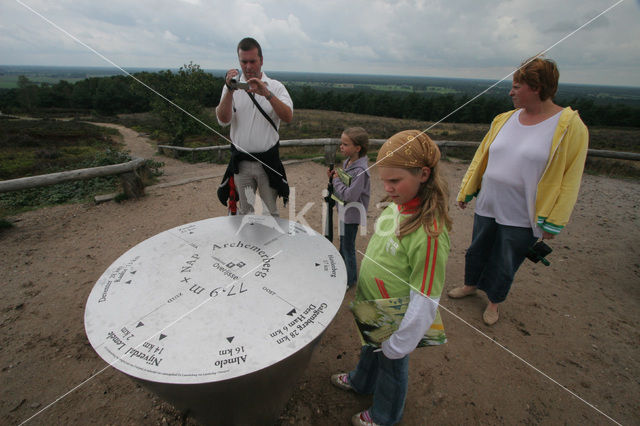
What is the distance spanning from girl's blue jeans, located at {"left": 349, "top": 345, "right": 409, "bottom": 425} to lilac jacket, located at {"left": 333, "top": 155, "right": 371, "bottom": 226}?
1190 millimetres

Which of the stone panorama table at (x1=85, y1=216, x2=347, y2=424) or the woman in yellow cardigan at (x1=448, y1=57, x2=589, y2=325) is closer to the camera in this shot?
the stone panorama table at (x1=85, y1=216, x2=347, y2=424)

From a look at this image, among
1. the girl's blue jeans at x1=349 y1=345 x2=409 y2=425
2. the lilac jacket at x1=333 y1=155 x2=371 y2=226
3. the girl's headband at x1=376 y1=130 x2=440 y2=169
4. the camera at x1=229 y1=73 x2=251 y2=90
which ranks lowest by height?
the girl's blue jeans at x1=349 y1=345 x2=409 y2=425

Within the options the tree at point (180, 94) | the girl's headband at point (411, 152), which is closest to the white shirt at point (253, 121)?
the girl's headband at point (411, 152)

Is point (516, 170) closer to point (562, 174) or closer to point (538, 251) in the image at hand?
point (562, 174)

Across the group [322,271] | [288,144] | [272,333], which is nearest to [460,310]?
[322,271]

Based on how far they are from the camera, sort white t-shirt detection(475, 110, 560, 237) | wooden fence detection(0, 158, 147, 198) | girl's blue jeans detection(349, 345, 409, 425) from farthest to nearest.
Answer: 1. wooden fence detection(0, 158, 147, 198)
2. white t-shirt detection(475, 110, 560, 237)
3. girl's blue jeans detection(349, 345, 409, 425)

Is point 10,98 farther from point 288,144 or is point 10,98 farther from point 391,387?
point 391,387

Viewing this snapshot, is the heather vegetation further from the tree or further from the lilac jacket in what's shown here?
the lilac jacket

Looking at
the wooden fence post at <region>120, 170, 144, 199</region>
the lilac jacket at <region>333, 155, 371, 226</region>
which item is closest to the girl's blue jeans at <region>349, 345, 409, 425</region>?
the lilac jacket at <region>333, 155, 371, 226</region>

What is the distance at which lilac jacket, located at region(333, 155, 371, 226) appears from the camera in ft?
8.46

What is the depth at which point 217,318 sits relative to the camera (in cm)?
159

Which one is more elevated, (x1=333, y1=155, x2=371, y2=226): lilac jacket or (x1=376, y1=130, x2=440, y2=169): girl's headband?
(x1=376, y1=130, x2=440, y2=169): girl's headband

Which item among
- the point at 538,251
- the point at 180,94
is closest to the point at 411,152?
the point at 538,251

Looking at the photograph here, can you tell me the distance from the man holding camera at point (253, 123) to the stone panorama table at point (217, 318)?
106 cm
